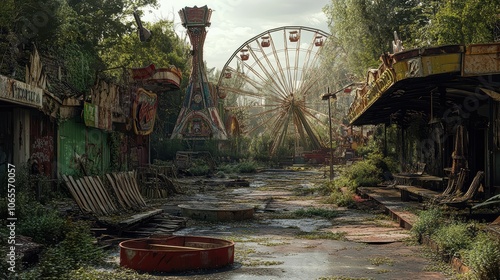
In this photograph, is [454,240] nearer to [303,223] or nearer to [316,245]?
[316,245]

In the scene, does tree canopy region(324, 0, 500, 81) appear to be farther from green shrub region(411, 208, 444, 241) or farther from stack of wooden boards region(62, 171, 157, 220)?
green shrub region(411, 208, 444, 241)

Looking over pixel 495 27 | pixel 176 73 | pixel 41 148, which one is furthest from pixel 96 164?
pixel 495 27

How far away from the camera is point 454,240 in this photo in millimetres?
9711

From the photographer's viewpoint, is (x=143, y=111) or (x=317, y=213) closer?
(x=317, y=213)

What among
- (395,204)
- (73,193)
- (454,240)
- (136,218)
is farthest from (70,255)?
(395,204)

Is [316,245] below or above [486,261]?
below

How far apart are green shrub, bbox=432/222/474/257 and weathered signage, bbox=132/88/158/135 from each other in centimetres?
1730

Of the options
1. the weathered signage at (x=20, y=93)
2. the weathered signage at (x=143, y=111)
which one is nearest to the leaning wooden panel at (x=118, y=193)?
the weathered signage at (x=20, y=93)

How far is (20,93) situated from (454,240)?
9338 mm

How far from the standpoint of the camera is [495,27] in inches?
1331

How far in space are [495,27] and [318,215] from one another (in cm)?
2069

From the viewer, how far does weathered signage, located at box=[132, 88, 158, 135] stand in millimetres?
25641

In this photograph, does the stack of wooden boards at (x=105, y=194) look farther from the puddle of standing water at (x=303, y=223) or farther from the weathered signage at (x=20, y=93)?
the puddle of standing water at (x=303, y=223)

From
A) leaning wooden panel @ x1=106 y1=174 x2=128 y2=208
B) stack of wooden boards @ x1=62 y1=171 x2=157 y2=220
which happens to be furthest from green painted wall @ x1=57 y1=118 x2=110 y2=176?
leaning wooden panel @ x1=106 y1=174 x2=128 y2=208
